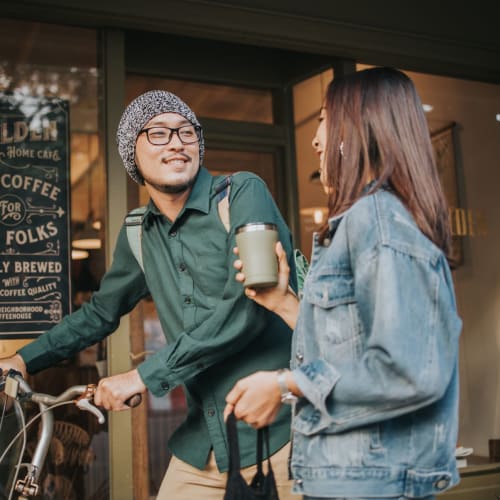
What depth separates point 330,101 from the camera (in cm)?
174

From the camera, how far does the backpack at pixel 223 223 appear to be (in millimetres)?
2398

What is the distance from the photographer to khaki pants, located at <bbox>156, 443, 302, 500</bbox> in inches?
93.7

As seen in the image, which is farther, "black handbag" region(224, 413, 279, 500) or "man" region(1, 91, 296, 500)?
"man" region(1, 91, 296, 500)

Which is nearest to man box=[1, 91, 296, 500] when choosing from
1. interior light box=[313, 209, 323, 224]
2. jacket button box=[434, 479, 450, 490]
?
jacket button box=[434, 479, 450, 490]

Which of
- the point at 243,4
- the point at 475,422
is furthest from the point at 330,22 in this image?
the point at 475,422

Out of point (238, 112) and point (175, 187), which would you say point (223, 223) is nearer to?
point (175, 187)

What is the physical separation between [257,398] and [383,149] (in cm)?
58

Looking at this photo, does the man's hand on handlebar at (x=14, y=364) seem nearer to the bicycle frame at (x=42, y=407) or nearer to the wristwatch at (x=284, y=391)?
the bicycle frame at (x=42, y=407)

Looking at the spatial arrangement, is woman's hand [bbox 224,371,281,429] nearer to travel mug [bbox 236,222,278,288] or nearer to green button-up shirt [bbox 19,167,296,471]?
travel mug [bbox 236,222,278,288]

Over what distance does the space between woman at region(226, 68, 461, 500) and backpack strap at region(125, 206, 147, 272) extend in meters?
1.04

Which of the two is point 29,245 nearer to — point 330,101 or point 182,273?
point 182,273

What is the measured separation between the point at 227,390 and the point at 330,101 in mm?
1006

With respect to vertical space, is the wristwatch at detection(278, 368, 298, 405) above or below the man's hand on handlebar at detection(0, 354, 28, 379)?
below

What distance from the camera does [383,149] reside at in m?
1.65
